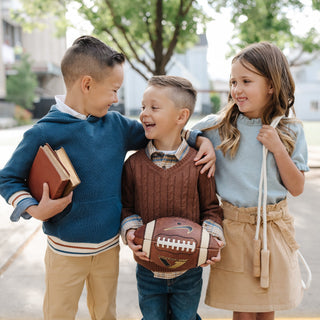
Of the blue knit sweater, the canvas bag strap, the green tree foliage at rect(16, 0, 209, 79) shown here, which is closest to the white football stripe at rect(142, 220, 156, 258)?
the blue knit sweater

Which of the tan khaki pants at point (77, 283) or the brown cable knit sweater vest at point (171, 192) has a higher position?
the brown cable knit sweater vest at point (171, 192)

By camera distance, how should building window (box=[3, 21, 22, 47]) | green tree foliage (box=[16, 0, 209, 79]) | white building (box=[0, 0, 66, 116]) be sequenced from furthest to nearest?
1. building window (box=[3, 21, 22, 47])
2. white building (box=[0, 0, 66, 116])
3. green tree foliage (box=[16, 0, 209, 79])

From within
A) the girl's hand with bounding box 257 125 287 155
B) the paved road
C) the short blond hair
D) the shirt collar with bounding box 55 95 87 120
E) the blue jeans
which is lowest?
the paved road

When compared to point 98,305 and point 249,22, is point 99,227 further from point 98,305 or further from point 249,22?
point 249,22

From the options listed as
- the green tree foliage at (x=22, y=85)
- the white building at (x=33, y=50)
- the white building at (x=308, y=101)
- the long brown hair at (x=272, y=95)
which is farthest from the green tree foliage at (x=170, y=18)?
the white building at (x=308, y=101)

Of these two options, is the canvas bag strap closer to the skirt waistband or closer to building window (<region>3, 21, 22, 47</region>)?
the skirt waistband

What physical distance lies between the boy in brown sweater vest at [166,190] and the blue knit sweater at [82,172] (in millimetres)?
105

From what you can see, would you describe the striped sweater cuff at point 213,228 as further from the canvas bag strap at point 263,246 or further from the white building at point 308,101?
the white building at point 308,101

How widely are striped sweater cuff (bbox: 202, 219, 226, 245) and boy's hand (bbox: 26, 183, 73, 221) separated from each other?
2.24 ft

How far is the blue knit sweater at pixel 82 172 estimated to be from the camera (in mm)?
1771

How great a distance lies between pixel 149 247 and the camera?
176 centimetres

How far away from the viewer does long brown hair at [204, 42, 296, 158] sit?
1.93m

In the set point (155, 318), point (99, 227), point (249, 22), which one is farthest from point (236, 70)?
point (249, 22)

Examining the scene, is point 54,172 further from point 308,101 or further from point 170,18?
point 308,101
